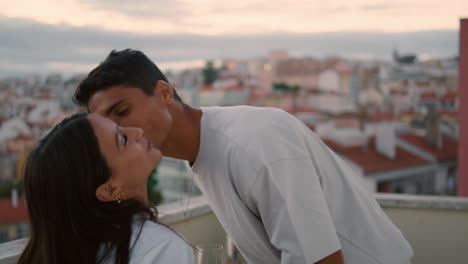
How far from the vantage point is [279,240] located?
95 centimetres

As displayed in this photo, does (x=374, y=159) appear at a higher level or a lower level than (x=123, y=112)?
lower

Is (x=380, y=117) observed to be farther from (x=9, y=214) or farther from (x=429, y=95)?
(x=9, y=214)

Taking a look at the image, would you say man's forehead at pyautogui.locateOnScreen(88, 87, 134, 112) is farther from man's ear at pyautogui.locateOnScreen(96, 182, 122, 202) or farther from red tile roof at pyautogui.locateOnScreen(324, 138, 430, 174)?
red tile roof at pyautogui.locateOnScreen(324, 138, 430, 174)

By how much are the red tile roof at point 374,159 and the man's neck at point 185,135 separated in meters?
16.9

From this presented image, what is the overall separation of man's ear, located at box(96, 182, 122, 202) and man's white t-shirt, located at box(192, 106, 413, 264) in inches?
8.0

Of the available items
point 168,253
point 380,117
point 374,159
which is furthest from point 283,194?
point 380,117

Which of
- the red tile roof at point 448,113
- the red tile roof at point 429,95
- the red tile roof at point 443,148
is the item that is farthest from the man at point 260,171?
the red tile roof at point 429,95

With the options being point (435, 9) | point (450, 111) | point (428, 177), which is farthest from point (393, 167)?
point (435, 9)

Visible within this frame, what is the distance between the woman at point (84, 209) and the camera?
2.94 feet

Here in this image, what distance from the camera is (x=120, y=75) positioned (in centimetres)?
114

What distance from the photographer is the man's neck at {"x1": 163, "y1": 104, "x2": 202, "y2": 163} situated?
1.14 metres

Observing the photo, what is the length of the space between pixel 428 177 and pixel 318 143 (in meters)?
20.1

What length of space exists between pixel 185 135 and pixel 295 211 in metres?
0.33

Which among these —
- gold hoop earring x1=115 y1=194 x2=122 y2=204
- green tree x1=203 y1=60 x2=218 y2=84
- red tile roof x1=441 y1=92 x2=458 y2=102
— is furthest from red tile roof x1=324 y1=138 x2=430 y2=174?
green tree x1=203 y1=60 x2=218 y2=84
